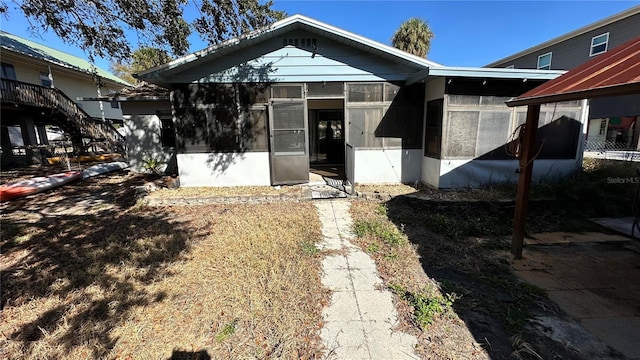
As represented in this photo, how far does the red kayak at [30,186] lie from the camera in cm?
665

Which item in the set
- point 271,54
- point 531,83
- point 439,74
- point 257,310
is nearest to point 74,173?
point 271,54

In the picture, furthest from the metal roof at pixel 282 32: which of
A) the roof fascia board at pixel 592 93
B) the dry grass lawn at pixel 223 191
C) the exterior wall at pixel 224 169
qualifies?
the roof fascia board at pixel 592 93

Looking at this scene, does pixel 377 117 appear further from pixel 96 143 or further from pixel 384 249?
pixel 96 143

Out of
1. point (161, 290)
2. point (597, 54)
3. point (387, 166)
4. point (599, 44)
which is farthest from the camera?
point (597, 54)

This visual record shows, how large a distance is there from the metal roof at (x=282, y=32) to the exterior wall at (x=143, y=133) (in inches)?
145

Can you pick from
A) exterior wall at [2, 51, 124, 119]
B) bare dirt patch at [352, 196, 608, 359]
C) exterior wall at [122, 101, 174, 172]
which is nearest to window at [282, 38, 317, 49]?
bare dirt patch at [352, 196, 608, 359]

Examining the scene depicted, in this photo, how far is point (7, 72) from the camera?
12.4 metres

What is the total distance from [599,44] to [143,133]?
20367 millimetres

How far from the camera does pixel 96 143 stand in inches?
522

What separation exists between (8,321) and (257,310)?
236 cm

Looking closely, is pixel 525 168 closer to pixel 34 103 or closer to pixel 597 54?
pixel 597 54

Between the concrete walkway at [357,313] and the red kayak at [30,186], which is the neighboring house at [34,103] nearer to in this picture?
the red kayak at [30,186]

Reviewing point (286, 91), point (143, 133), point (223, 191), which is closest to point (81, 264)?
point (223, 191)

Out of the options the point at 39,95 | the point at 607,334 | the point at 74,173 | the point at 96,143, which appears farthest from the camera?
the point at 96,143
